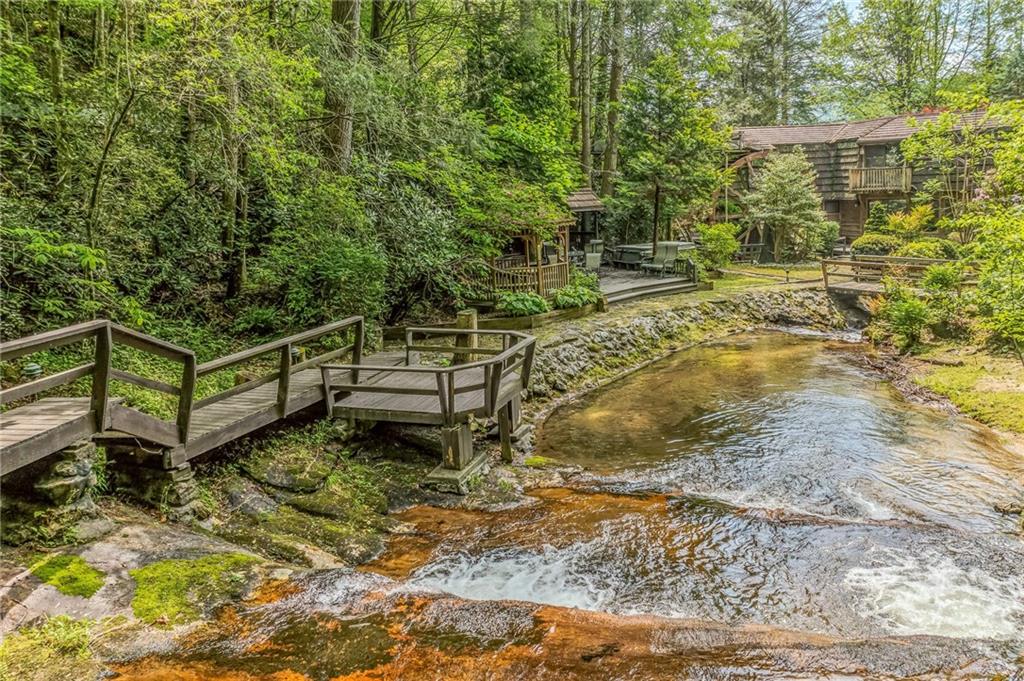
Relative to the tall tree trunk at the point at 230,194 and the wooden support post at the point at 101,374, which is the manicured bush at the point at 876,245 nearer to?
the tall tree trunk at the point at 230,194

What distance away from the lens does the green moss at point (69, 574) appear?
4172mm

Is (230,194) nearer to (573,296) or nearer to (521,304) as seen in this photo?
(521,304)

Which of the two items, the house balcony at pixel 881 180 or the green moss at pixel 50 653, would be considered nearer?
the green moss at pixel 50 653

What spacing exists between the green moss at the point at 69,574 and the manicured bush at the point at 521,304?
11196 millimetres

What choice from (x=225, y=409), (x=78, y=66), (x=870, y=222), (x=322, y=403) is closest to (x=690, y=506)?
(x=322, y=403)

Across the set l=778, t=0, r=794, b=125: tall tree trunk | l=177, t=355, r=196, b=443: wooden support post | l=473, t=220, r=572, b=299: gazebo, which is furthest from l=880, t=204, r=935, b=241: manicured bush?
l=177, t=355, r=196, b=443: wooden support post

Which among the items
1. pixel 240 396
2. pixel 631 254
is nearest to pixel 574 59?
pixel 631 254

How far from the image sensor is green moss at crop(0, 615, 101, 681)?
11.2 feet

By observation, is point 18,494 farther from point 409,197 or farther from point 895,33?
point 895,33

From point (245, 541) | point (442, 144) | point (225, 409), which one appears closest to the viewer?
point (245, 541)

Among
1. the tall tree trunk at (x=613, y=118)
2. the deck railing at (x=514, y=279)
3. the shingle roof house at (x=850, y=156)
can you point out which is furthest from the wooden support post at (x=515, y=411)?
the shingle roof house at (x=850, y=156)

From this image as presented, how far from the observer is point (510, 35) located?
1761cm

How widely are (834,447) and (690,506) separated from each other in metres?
3.46

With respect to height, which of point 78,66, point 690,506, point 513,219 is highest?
point 78,66
